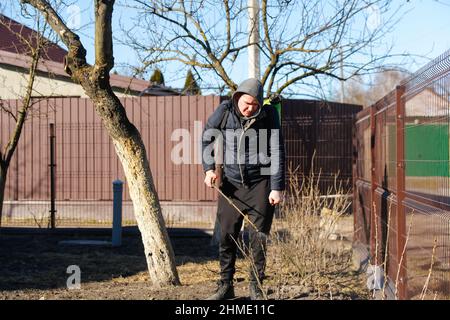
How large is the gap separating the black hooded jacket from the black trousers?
9 centimetres

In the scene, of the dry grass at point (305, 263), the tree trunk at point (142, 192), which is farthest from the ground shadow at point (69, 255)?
the dry grass at point (305, 263)

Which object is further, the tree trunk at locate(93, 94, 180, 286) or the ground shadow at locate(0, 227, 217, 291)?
the ground shadow at locate(0, 227, 217, 291)

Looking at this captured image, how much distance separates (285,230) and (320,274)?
3.82 feet

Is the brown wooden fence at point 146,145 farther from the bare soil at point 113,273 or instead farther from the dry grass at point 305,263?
the dry grass at point 305,263

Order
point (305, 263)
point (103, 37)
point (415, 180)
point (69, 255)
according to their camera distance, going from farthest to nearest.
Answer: point (69, 255) < point (305, 263) < point (103, 37) < point (415, 180)

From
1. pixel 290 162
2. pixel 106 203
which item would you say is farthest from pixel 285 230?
pixel 106 203

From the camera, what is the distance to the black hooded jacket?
18.2 feet

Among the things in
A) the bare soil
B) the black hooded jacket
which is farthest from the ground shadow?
the black hooded jacket

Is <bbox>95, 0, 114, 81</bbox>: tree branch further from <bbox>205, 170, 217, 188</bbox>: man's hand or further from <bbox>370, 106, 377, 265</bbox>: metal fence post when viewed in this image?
<bbox>370, 106, 377, 265</bbox>: metal fence post

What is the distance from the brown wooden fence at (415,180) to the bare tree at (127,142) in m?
2.07

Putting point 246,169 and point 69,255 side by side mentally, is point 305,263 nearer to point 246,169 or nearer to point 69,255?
point 246,169

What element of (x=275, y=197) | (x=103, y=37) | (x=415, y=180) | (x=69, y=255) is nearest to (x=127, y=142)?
(x=103, y=37)

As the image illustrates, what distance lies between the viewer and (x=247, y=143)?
5613 mm

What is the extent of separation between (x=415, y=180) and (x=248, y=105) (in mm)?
1470
